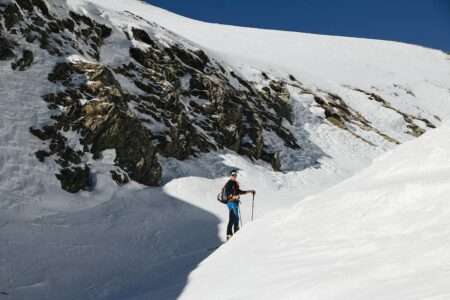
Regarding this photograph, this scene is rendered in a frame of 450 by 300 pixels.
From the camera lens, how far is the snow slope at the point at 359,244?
4137 mm

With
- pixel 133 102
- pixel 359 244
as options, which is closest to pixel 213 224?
pixel 133 102

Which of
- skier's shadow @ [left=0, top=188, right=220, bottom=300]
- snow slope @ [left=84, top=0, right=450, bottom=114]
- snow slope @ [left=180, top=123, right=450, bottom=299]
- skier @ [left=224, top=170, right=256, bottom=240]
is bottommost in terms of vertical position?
skier's shadow @ [left=0, top=188, right=220, bottom=300]

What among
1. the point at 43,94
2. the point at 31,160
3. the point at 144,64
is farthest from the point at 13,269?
the point at 144,64

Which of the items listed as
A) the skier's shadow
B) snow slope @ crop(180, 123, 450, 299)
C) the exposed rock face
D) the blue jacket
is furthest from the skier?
the exposed rock face

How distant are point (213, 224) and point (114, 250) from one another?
11.2ft

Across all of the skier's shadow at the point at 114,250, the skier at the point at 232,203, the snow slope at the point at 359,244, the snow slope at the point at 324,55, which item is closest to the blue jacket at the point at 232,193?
the skier at the point at 232,203

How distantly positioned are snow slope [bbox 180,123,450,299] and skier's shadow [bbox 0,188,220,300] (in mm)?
1403

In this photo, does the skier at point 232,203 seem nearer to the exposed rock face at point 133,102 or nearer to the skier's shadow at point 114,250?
the skier's shadow at point 114,250

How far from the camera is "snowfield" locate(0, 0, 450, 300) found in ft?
15.9

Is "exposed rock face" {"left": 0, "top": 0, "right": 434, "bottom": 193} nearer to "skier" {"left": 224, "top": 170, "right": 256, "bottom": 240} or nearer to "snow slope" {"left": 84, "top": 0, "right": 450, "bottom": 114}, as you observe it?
"skier" {"left": 224, "top": 170, "right": 256, "bottom": 240}

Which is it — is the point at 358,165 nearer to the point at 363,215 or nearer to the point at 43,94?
the point at 43,94

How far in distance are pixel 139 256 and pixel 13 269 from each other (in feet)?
8.45

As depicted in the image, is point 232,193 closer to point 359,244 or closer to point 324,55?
point 359,244

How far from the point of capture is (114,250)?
10312mm
